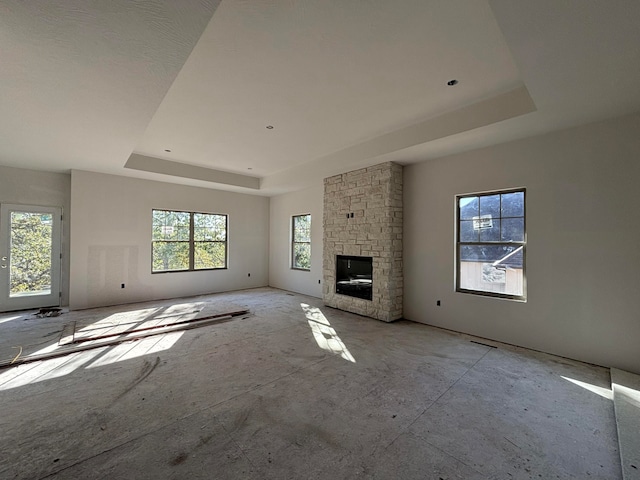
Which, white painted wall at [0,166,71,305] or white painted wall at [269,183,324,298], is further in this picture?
white painted wall at [269,183,324,298]

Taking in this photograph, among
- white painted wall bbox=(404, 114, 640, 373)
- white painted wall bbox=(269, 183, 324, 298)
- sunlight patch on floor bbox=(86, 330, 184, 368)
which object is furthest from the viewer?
white painted wall bbox=(269, 183, 324, 298)

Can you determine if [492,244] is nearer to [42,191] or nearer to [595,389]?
[595,389]

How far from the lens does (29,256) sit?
586 centimetres

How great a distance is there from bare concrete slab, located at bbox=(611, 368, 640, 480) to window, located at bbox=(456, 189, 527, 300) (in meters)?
1.28

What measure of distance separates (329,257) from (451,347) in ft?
10.4

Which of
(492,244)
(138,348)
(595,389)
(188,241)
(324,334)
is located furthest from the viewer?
Result: (188,241)

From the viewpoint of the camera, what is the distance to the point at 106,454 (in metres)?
1.97

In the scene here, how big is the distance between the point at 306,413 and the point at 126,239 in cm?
617

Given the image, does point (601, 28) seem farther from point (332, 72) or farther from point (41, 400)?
point (41, 400)

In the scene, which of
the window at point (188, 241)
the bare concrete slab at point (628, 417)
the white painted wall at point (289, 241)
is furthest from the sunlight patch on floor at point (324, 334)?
the window at point (188, 241)

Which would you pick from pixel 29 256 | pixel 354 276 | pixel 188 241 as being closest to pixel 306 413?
pixel 354 276

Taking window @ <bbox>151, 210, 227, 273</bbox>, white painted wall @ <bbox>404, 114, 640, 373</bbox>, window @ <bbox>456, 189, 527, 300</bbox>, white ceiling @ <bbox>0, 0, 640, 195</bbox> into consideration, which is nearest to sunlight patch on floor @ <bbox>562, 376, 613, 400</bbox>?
white painted wall @ <bbox>404, 114, 640, 373</bbox>

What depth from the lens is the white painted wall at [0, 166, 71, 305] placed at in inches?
223

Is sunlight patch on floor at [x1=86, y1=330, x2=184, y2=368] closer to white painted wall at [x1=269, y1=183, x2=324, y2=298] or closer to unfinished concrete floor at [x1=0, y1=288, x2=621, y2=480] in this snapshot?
unfinished concrete floor at [x1=0, y1=288, x2=621, y2=480]
